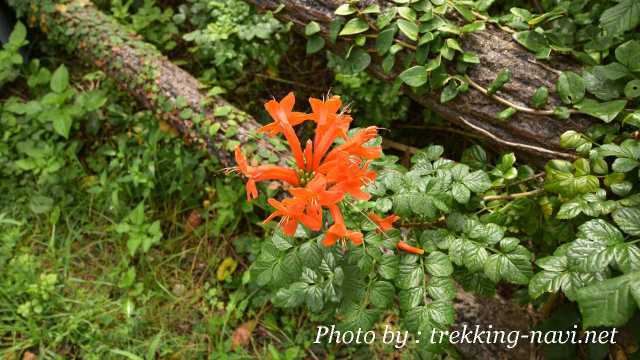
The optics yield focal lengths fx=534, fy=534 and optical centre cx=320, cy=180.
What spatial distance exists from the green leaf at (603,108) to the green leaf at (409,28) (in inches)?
25.9

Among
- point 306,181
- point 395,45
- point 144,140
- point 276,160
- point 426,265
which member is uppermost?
point 395,45

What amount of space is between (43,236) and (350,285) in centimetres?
213

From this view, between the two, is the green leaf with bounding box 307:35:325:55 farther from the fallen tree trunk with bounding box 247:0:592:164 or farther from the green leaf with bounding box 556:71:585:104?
the green leaf with bounding box 556:71:585:104

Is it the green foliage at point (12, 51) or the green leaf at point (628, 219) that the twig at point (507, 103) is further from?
the green foliage at point (12, 51)

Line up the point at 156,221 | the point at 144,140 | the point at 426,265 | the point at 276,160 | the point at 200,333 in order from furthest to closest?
1. the point at 144,140
2. the point at 156,221
3. the point at 200,333
4. the point at 276,160
5. the point at 426,265

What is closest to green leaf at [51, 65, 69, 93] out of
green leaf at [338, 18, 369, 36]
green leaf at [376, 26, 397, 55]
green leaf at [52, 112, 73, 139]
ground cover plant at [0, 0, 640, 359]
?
ground cover plant at [0, 0, 640, 359]

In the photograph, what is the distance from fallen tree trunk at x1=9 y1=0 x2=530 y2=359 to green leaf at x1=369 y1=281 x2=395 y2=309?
0.73m

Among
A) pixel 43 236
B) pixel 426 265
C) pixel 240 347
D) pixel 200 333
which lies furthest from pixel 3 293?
pixel 426 265

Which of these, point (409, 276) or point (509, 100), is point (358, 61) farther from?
point (409, 276)

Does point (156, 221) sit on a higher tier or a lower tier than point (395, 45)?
lower

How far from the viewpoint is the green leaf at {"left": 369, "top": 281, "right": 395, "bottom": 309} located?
1635 mm

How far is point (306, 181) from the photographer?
66.2 inches

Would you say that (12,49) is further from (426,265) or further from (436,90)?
(426,265)

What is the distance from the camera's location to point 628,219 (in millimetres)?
1481
